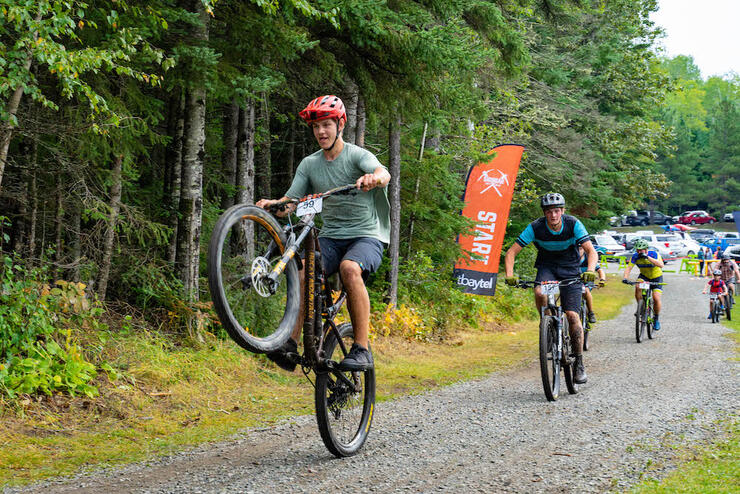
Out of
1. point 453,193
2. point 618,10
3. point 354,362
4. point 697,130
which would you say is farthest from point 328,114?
point 697,130

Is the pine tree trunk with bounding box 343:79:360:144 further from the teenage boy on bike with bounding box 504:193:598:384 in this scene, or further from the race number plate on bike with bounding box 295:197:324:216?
the race number plate on bike with bounding box 295:197:324:216

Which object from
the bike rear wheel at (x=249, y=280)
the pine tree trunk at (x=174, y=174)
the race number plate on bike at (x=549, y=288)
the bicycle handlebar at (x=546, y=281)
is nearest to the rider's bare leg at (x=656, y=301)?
the bicycle handlebar at (x=546, y=281)

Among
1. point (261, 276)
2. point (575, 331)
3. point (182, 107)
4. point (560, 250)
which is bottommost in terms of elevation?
point (575, 331)

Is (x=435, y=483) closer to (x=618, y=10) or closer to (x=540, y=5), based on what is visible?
(x=540, y=5)

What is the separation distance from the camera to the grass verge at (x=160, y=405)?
5.87m

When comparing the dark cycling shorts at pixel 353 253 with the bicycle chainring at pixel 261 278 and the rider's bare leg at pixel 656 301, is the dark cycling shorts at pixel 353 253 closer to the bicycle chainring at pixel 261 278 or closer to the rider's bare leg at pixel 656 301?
the bicycle chainring at pixel 261 278

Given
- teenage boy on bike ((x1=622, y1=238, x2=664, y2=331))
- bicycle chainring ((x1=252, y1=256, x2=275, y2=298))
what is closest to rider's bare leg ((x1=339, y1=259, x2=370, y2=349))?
bicycle chainring ((x1=252, y1=256, x2=275, y2=298))

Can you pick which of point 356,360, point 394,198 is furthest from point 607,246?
point 356,360

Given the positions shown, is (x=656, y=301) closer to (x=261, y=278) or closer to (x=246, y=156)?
(x=246, y=156)

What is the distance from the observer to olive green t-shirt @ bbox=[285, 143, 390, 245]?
5.61 m

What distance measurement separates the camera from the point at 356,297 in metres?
5.48

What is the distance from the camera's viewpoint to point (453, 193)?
53.1 ft

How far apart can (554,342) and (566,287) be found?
95 centimetres

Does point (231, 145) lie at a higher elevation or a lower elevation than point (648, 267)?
higher
